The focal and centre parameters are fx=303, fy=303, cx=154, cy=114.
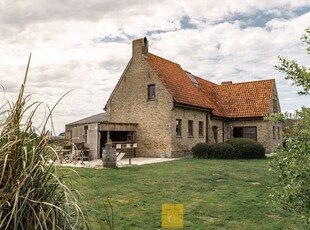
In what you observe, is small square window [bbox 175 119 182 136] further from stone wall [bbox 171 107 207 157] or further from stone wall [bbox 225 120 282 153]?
stone wall [bbox 225 120 282 153]

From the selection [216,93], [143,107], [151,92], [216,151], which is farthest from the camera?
[216,93]

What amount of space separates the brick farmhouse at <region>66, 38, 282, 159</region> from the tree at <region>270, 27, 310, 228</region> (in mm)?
15191

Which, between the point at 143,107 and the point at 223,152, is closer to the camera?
the point at 223,152

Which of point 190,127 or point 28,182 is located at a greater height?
point 190,127

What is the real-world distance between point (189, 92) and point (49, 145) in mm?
21248

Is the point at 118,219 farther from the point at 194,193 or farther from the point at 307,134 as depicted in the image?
the point at 307,134

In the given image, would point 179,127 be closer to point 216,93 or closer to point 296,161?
point 216,93

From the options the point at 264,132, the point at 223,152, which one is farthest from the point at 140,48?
the point at 264,132

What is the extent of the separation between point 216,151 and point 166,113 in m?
4.22

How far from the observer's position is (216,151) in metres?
18.8

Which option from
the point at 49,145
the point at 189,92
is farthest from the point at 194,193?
the point at 189,92

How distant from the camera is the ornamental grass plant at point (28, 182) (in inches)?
79.2

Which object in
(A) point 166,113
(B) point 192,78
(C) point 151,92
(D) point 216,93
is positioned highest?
(B) point 192,78

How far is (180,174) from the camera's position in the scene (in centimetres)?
1143
